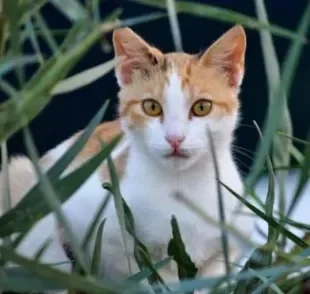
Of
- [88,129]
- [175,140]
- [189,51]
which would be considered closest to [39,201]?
[88,129]

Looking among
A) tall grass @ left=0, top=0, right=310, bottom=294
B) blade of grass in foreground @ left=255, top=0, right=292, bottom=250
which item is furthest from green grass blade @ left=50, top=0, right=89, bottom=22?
blade of grass in foreground @ left=255, top=0, right=292, bottom=250

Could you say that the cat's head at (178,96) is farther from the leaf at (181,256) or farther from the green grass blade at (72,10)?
the green grass blade at (72,10)

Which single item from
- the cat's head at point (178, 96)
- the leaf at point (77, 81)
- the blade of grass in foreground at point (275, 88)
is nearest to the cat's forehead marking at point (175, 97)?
the cat's head at point (178, 96)

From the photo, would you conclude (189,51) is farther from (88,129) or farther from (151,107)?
(88,129)

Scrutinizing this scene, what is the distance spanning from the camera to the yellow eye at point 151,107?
0.88 m

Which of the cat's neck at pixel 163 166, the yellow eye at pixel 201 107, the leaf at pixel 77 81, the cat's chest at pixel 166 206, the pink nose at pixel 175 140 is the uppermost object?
the leaf at pixel 77 81

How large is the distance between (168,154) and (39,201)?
1.68ft

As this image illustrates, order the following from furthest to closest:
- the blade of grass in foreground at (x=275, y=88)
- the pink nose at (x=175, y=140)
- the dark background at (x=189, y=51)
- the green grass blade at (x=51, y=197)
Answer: the dark background at (x=189, y=51)
the pink nose at (x=175, y=140)
the blade of grass in foreground at (x=275, y=88)
the green grass blade at (x=51, y=197)

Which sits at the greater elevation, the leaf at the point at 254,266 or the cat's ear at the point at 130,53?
the cat's ear at the point at 130,53

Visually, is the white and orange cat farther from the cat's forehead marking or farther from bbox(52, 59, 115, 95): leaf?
bbox(52, 59, 115, 95): leaf

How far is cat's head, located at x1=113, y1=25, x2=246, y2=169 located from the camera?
0.85 meters

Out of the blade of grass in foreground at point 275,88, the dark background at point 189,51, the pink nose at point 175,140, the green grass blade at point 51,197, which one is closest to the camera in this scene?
the green grass blade at point 51,197

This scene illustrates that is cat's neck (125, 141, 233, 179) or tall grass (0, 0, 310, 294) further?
cat's neck (125, 141, 233, 179)

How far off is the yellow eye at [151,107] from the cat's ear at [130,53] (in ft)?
0.14
